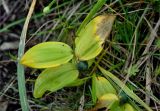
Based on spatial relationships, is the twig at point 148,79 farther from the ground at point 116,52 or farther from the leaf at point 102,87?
the leaf at point 102,87

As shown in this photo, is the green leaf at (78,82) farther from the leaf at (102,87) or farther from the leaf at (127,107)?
the leaf at (127,107)

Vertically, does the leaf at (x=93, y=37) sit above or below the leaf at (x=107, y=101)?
above

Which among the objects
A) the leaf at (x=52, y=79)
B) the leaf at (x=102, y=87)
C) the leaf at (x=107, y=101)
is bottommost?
the leaf at (x=107, y=101)

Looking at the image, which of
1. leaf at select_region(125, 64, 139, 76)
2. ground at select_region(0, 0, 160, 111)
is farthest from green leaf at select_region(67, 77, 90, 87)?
leaf at select_region(125, 64, 139, 76)

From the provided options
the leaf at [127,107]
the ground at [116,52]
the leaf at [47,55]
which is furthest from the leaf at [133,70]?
the leaf at [47,55]

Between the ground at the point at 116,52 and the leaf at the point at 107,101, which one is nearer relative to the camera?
the leaf at the point at 107,101

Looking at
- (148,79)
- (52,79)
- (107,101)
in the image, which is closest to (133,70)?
(148,79)

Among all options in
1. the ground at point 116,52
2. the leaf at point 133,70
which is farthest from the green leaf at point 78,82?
the leaf at point 133,70

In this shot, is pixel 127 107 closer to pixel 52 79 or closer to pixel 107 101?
pixel 107 101

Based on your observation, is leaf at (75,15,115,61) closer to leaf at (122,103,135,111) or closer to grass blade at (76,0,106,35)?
grass blade at (76,0,106,35)
